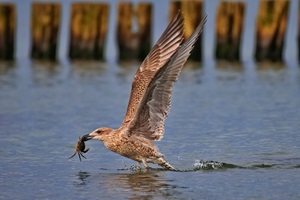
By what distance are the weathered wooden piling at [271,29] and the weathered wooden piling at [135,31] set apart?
2922 mm

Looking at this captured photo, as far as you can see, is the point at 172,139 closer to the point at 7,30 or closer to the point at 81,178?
the point at 81,178

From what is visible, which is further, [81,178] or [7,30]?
[7,30]

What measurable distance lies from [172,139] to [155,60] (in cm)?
232

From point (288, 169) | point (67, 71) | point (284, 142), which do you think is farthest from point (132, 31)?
point (288, 169)

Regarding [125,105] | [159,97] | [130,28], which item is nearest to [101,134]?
[159,97]

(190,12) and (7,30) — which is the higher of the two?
(190,12)

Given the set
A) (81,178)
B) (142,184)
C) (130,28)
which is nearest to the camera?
(142,184)

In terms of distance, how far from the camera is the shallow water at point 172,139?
10102 millimetres

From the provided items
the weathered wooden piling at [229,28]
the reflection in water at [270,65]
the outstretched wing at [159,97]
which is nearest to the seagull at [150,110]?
the outstretched wing at [159,97]

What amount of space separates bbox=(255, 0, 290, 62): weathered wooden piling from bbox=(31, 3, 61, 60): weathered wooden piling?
215 inches

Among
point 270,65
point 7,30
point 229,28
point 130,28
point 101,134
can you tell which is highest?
point 101,134

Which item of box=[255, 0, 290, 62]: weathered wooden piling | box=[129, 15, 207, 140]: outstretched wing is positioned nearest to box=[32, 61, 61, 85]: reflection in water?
box=[255, 0, 290, 62]: weathered wooden piling

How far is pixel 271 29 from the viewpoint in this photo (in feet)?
92.5

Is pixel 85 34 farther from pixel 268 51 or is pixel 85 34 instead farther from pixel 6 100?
pixel 6 100
